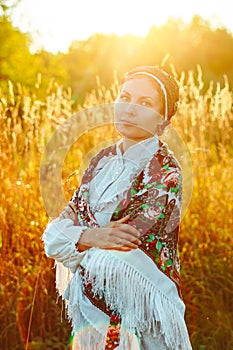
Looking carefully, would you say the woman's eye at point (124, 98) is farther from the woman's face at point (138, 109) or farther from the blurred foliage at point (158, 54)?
the blurred foliage at point (158, 54)

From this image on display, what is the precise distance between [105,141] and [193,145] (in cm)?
63

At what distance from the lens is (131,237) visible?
1.93 metres

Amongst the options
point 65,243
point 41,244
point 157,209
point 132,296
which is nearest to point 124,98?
point 157,209

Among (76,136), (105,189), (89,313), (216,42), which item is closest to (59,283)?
(89,313)

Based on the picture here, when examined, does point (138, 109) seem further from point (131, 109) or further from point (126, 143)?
point (126, 143)

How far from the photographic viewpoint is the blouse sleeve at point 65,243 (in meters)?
2.01

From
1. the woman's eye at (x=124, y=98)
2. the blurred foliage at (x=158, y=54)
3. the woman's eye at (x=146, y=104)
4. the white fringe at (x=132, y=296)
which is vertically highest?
the blurred foliage at (x=158, y=54)

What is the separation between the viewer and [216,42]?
1000 inches

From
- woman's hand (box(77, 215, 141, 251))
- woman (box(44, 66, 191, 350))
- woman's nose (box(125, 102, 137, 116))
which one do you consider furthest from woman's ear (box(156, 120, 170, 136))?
woman's hand (box(77, 215, 141, 251))

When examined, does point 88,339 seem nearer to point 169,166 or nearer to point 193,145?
point 169,166

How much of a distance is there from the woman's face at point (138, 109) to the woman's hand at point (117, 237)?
0.95 feet

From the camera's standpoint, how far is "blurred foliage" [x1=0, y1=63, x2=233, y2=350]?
12.4 feet

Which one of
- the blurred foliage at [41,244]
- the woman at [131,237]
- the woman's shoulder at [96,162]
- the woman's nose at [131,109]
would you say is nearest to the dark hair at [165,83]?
the woman at [131,237]

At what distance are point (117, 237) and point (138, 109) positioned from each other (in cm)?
41
